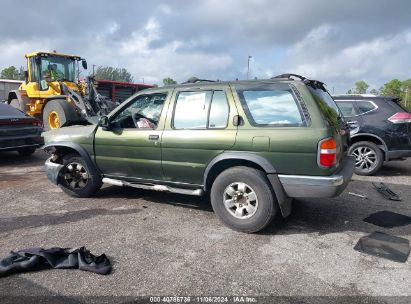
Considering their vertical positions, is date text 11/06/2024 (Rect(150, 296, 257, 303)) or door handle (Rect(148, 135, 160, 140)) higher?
door handle (Rect(148, 135, 160, 140))

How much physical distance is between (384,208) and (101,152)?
14.3 feet

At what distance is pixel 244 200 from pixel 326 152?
3.67 feet

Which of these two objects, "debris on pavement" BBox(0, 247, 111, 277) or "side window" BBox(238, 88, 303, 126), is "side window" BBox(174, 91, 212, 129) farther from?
"debris on pavement" BBox(0, 247, 111, 277)

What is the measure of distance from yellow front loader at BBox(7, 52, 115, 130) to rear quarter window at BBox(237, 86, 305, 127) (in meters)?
7.67

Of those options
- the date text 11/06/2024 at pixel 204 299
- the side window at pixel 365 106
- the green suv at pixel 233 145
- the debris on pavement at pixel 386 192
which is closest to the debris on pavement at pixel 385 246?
the green suv at pixel 233 145

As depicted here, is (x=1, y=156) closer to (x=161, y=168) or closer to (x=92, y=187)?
(x=92, y=187)

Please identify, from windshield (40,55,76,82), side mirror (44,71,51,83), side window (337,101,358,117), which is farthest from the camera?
windshield (40,55,76,82)

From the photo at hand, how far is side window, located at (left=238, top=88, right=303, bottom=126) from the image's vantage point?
4.19 metres

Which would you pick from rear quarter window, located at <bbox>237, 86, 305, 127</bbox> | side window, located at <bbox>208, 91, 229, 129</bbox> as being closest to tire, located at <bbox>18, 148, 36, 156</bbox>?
side window, located at <bbox>208, 91, 229, 129</bbox>

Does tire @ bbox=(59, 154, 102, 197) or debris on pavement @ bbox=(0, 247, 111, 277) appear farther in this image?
tire @ bbox=(59, 154, 102, 197)

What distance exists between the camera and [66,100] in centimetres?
1141

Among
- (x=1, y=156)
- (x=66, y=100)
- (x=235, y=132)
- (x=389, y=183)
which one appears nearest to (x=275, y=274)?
(x=235, y=132)

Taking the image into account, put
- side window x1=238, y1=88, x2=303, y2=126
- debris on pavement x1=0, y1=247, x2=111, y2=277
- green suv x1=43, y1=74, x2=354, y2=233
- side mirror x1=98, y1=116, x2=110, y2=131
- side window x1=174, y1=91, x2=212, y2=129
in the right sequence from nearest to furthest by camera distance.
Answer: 1. debris on pavement x1=0, y1=247, x2=111, y2=277
2. green suv x1=43, y1=74, x2=354, y2=233
3. side window x1=238, y1=88, x2=303, y2=126
4. side window x1=174, y1=91, x2=212, y2=129
5. side mirror x1=98, y1=116, x2=110, y2=131

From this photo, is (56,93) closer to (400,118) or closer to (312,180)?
(400,118)
